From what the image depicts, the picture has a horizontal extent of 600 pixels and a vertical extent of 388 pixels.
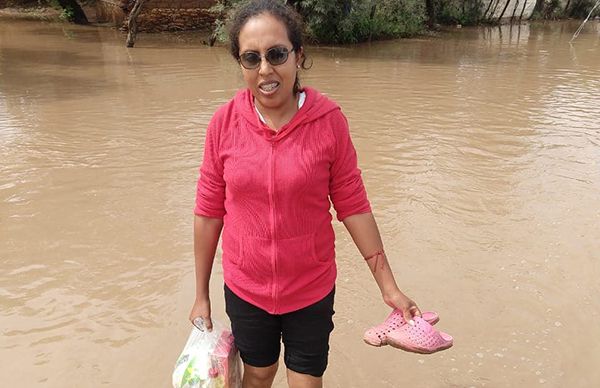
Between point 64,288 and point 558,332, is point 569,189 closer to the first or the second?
point 558,332

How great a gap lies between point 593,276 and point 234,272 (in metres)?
2.93

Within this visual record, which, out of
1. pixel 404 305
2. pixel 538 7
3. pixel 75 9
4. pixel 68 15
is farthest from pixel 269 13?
pixel 538 7

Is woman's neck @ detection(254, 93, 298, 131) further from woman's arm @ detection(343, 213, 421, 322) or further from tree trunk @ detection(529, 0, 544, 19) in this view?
tree trunk @ detection(529, 0, 544, 19)

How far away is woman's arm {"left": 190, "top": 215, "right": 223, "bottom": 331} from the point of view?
6.40 ft

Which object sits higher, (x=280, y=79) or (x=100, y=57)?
(x=280, y=79)

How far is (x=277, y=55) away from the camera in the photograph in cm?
170

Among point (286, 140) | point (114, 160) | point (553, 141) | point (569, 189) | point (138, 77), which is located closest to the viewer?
point (286, 140)

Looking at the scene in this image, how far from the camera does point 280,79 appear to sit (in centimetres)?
172

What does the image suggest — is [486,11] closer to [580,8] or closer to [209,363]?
[580,8]

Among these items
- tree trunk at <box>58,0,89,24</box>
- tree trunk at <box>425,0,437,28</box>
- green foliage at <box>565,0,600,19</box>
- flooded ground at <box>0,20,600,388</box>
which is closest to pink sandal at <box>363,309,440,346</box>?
flooded ground at <box>0,20,600,388</box>

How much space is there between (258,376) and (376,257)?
62 centimetres

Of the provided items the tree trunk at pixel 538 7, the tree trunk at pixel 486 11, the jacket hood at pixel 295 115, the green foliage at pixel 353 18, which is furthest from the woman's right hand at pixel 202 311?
the tree trunk at pixel 538 7

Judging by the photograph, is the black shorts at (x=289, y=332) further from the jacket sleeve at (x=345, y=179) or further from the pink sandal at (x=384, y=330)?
the jacket sleeve at (x=345, y=179)

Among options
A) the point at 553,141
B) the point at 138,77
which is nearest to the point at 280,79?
the point at 553,141
